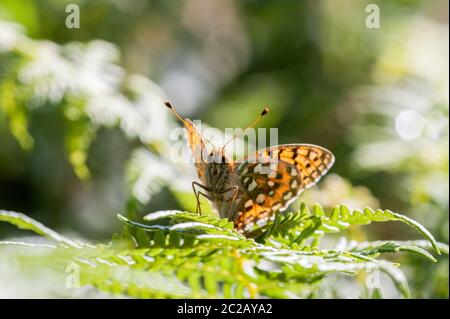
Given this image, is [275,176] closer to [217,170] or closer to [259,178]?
[259,178]

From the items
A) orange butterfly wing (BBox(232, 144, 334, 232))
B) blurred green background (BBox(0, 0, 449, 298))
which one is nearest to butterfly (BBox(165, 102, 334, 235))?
orange butterfly wing (BBox(232, 144, 334, 232))

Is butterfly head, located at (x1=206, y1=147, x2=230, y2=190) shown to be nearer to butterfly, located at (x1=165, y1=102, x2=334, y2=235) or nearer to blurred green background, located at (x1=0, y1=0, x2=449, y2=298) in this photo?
butterfly, located at (x1=165, y1=102, x2=334, y2=235)

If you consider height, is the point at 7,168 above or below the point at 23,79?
below

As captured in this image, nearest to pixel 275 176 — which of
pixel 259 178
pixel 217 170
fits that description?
pixel 259 178

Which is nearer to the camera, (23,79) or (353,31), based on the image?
(23,79)
